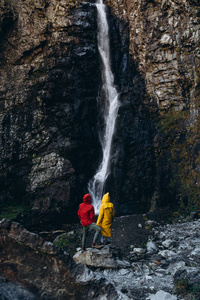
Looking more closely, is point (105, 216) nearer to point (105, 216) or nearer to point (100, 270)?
point (105, 216)

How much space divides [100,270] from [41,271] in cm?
284

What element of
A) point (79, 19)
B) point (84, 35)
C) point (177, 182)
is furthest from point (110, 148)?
point (79, 19)

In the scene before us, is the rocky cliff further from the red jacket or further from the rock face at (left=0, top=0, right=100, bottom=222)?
the red jacket

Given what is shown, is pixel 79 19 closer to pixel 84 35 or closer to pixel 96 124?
pixel 84 35

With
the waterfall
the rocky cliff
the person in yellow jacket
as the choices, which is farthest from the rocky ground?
the waterfall

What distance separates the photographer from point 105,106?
16.8m

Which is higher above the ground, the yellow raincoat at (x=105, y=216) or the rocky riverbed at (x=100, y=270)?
the yellow raincoat at (x=105, y=216)

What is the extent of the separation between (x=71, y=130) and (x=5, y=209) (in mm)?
6464

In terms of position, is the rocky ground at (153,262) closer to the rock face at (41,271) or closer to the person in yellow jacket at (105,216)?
the person in yellow jacket at (105,216)

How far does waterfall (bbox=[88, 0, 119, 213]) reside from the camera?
613 inches

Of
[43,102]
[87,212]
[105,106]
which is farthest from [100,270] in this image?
[105,106]

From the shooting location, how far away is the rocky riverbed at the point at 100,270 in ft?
14.8

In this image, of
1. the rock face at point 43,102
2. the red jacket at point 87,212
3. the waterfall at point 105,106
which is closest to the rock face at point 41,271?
the red jacket at point 87,212

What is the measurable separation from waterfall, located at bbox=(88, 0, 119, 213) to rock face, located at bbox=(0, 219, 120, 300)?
10307mm
